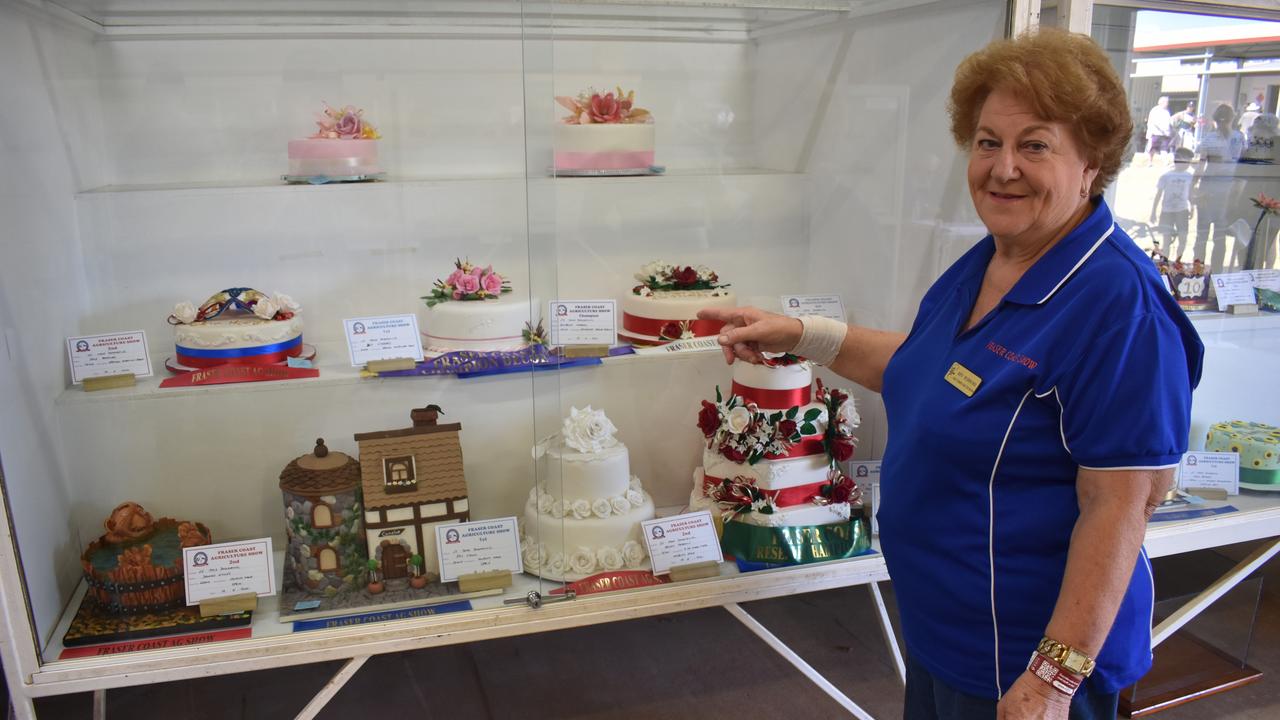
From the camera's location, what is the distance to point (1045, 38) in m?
1.15

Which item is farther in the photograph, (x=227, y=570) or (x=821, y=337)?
(x=227, y=570)

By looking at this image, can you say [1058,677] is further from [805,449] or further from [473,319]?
[473,319]

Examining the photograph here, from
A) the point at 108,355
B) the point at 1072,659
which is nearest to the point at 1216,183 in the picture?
the point at 1072,659

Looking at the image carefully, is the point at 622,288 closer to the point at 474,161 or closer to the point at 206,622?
the point at 474,161

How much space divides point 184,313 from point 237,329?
12cm

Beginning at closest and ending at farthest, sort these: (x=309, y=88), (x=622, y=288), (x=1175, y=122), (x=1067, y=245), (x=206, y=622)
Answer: (x=1067, y=245)
(x=206, y=622)
(x=309, y=88)
(x=622, y=288)
(x=1175, y=122)

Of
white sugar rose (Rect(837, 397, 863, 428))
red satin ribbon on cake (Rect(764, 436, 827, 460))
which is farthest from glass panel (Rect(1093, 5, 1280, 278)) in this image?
red satin ribbon on cake (Rect(764, 436, 827, 460))

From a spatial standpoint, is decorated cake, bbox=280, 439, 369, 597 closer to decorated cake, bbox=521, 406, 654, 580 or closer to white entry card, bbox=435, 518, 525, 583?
white entry card, bbox=435, 518, 525, 583

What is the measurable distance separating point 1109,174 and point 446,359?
1301 millimetres

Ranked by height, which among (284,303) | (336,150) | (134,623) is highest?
(336,150)

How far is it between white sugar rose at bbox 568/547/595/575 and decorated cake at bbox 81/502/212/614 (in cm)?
74

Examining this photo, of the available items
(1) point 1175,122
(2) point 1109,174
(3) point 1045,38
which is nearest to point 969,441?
(2) point 1109,174

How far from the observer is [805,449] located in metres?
2.03

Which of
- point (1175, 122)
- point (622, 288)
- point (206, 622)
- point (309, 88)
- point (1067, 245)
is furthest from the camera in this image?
point (1175, 122)
